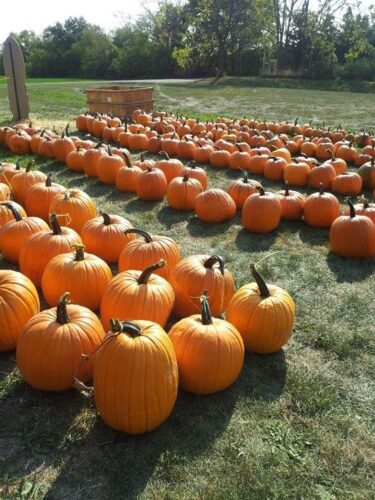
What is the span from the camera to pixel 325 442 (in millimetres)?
2871

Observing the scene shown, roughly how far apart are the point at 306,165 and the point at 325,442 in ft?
20.2

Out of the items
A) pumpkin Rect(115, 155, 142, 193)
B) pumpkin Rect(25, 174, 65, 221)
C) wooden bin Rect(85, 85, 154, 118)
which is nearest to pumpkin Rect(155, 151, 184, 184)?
pumpkin Rect(115, 155, 142, 193)

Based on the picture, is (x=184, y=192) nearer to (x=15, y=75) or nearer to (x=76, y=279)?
(x=76, y=279)

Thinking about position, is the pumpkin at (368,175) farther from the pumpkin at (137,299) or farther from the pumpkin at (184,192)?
the pumpkin at (137,299)

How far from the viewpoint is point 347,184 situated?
25.1ft

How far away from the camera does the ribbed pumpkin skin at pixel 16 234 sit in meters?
4.86

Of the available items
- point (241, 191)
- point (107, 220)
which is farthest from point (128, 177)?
point (107, 220)

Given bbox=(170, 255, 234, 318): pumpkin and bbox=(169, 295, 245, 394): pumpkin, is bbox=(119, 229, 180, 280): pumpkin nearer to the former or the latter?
bbox=(170, 255, 234, 318): pumpkin

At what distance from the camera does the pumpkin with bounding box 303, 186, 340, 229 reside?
6289 mm

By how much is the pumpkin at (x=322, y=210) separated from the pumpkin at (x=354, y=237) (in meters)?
0.75

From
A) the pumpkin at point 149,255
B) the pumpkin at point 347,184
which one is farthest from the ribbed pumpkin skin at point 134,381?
the pumpkin at point 347,184

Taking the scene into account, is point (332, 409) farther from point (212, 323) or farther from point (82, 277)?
point (82, 277)

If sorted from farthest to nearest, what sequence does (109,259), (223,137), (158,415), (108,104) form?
1. (108,104)
2. (223,137)
3. (109,259)
4. (158,415)

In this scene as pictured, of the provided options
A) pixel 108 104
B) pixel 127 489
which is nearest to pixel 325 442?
pixel 127 489
